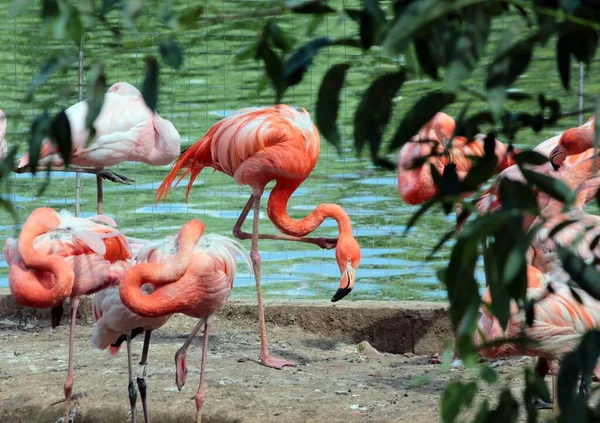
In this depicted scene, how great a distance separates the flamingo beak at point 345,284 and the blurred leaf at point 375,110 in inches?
158

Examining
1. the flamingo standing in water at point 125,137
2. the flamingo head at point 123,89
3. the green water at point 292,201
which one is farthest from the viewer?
the green water at point 292,201

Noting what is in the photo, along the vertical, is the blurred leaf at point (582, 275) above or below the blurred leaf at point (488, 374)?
above

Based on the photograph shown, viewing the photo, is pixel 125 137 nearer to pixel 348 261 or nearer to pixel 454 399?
pixel 348 261

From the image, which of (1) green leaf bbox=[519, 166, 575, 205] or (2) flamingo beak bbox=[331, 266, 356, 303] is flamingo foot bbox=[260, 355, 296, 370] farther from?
(1) green leaf bbox=[519, 166, 575, 205]

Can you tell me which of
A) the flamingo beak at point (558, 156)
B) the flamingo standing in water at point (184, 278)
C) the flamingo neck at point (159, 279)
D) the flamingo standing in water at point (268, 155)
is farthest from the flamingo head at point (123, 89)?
the flamingo beak at point (558, 156)

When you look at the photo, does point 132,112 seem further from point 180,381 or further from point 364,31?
point 364,31

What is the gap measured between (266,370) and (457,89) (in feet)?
13.1

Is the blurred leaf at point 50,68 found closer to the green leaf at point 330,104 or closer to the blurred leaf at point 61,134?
the blurred leaf at point 61,134

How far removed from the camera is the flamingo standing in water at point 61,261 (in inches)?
169

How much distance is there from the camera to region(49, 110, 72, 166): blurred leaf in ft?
3.42

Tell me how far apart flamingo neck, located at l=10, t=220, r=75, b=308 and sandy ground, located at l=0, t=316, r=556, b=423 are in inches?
17.4

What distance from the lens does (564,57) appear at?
41.8 inches

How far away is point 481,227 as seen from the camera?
2.78ft

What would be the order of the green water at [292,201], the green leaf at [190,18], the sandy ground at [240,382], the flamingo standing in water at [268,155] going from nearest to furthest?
1. the green leaf at [190,18]
2. the sandy ground at [240,382]
3. the flamingo standing in water at [268,155]
4. the green water at [292,201]
